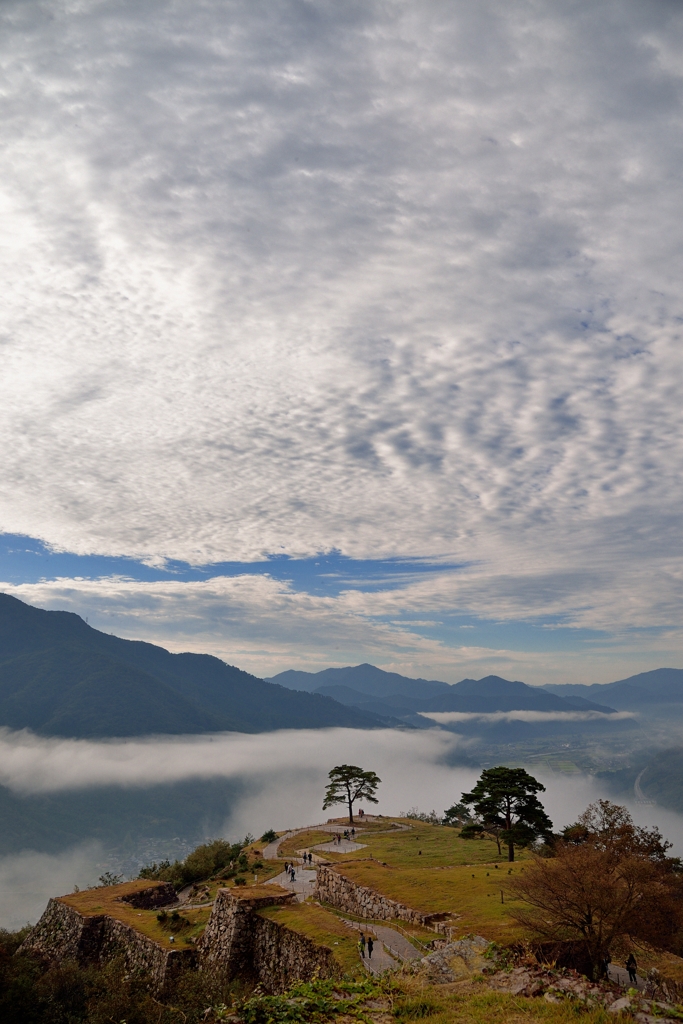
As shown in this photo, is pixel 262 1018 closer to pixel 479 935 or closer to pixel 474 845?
pixel 479 935

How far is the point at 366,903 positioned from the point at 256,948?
29.1 feet

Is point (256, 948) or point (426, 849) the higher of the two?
point (256, 948)

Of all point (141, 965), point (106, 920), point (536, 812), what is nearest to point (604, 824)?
point (536, 812)

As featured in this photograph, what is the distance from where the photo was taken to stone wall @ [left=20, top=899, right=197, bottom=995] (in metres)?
35.4

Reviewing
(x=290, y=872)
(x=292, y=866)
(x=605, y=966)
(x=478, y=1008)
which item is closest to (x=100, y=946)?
(x=290, y=872)

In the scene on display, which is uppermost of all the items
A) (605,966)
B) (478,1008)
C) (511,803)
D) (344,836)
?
(478,1008)

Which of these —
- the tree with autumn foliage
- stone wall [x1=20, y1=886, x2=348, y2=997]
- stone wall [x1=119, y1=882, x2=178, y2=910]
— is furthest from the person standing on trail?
stone wall [x1=119, y1=882, x2=178, y2=910]

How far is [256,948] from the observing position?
34219 mm

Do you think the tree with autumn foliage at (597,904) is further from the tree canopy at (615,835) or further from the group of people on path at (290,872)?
the group of people on path at (290,872)

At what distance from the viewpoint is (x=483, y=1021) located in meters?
12.4

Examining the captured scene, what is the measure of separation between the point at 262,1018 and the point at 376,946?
2190 centimetres

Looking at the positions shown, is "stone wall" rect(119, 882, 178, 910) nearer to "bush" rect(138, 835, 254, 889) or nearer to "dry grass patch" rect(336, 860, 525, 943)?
"bush" rect(138, 835, 254, 889)

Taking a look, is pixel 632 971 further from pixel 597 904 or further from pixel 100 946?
pixel 100 946

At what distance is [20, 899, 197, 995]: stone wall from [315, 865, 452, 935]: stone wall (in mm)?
11702
